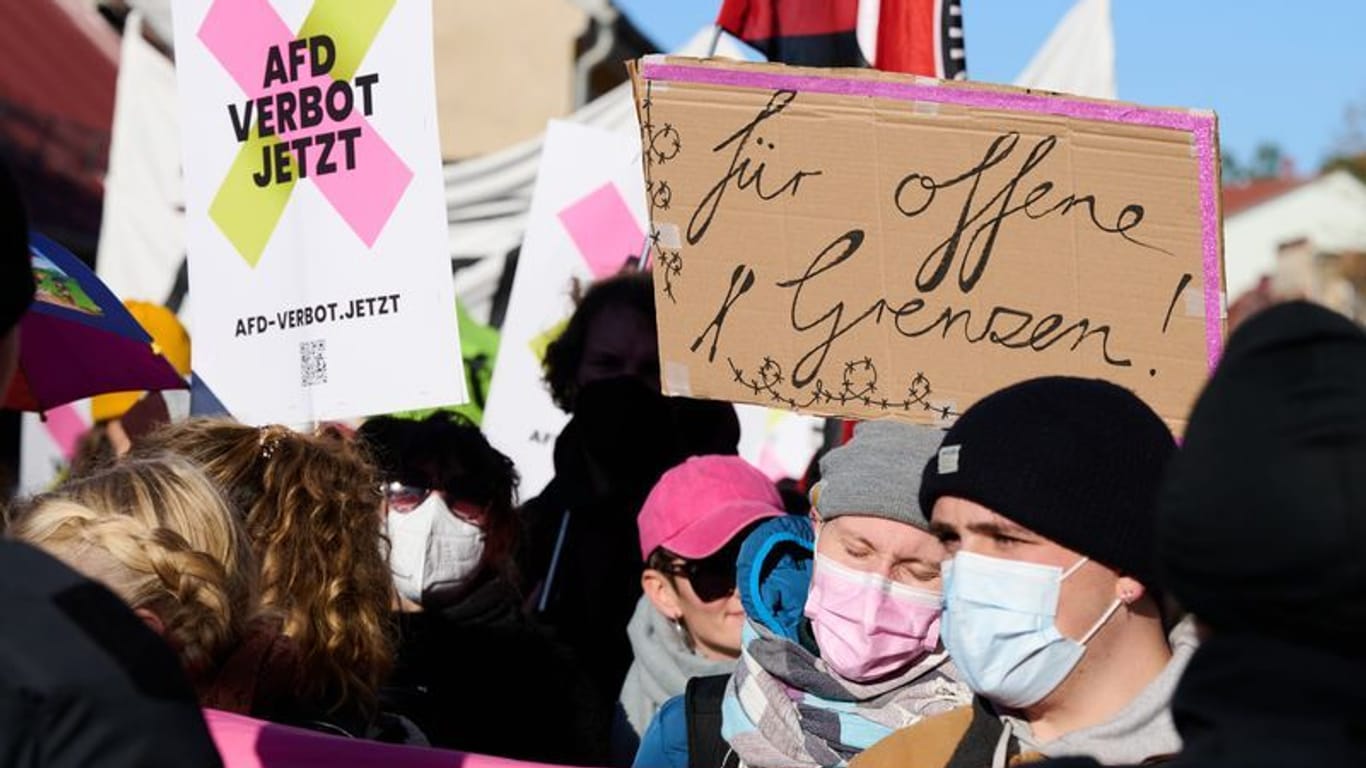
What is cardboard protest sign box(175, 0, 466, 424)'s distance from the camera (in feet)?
12.6

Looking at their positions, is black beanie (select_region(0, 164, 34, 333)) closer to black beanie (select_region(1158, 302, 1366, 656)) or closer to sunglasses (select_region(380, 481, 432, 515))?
black beanie (select_region(1158, 302, 1366, 656))

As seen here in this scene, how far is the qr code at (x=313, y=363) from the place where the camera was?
3.96 m

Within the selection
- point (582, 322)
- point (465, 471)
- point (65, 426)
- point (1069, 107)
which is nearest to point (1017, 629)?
point (1069, 107)

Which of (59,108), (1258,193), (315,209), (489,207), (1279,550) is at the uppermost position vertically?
(1258,193)

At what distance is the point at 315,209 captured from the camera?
403 centimetres

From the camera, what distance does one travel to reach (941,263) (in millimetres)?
3338

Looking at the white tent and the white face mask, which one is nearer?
the white face mask

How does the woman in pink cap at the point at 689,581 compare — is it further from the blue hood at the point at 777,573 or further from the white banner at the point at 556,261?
the white banner at the point at 556,261

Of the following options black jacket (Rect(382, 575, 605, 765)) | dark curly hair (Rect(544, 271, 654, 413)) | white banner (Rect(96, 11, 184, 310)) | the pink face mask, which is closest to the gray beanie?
the pink face mask

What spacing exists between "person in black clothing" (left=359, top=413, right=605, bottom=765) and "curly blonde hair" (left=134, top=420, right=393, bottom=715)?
1.81 ft

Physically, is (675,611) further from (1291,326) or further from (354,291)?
(1291,326)

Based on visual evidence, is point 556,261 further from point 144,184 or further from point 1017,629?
point 1017,629

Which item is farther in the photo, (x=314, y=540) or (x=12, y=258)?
(x=314, y=540)

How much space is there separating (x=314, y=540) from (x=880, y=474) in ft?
3.37
